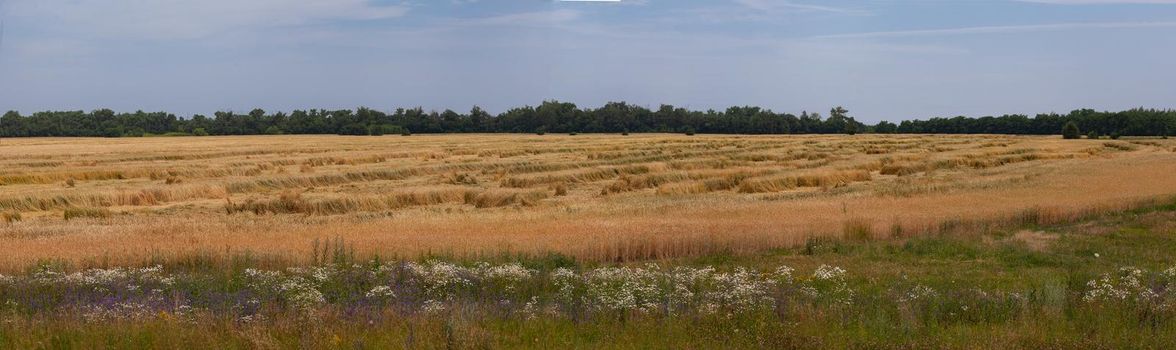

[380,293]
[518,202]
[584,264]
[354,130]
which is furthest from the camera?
[354,130]

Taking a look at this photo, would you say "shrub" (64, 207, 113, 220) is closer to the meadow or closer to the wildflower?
the meadow

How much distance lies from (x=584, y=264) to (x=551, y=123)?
11772 cm

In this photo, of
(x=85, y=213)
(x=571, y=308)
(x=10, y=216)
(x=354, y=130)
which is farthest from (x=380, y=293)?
(x=354, y=130)

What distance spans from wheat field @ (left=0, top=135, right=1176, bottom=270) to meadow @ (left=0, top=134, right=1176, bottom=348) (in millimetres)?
127

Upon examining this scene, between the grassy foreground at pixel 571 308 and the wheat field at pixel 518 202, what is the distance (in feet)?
9.22

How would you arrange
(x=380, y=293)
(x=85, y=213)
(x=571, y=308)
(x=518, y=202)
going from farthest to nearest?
1. (x=518, y=202)
2. (x=85, y=213)
3. (x=380, y=293)
4. (x=571, y=308)

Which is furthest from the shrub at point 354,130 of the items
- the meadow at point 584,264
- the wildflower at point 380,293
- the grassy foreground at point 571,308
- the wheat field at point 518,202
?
the wildflower at point 380,293

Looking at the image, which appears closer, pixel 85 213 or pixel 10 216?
pixel 10 216

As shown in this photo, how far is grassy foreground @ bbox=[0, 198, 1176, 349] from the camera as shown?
7367 millimetres

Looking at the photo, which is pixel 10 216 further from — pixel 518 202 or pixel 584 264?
pixel 584 264

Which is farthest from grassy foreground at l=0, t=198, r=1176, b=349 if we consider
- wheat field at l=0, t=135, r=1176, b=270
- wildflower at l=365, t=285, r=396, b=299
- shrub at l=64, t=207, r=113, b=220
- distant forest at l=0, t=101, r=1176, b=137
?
distant forest at l=0, t=101, r=1176, b=137

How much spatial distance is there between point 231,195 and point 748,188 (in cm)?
1745

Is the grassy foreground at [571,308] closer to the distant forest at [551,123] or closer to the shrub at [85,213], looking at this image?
the shrub at [85,213]

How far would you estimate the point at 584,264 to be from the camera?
13.8 meters
